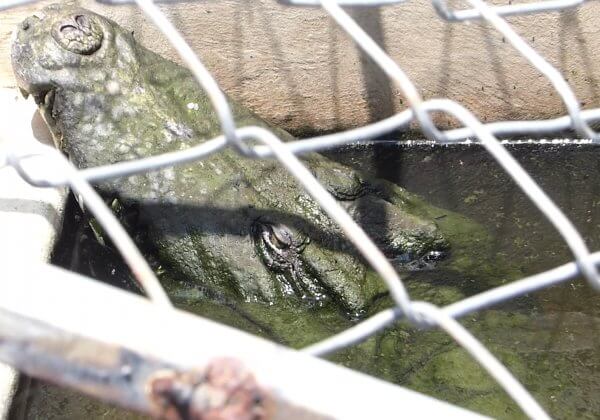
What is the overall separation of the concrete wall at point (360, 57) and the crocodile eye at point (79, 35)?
21 cm

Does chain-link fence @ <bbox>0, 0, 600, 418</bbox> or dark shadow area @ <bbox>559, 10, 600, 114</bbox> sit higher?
chain-link fence @ <bbox>0, 0, 600, 418</bbox>

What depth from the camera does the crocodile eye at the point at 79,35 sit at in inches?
103

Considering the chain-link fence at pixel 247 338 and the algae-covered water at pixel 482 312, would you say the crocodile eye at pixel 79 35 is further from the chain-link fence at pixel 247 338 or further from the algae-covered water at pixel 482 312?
the chain-link fence at pixel 247 338

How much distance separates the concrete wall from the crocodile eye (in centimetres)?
21

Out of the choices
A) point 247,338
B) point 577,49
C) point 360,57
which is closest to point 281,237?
point 360,57

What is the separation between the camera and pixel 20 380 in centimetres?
200

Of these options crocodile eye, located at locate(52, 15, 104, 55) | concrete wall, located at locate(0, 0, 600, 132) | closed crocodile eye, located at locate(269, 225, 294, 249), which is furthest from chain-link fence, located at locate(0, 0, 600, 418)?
concrete wall, located at locate(0, 0, 600, 132)

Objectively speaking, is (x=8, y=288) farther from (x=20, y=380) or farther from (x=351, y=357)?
(x=351, y=357)

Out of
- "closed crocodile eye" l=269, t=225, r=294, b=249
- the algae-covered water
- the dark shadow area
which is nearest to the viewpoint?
the algae-covered water

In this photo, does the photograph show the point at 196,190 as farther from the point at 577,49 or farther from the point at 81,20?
the point at 577,49

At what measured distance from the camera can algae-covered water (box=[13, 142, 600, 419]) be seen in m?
2.14

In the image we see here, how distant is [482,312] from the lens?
242 cm

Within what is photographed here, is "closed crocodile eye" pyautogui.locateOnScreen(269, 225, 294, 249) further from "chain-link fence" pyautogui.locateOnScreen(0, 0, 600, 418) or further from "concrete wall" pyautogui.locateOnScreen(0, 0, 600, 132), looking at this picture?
"chain-link fence" pyautogui.locateOnScreen(0, 0, 600, 418)

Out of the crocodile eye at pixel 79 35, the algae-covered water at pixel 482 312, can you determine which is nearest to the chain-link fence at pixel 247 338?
the algae-covered water at pixel 482 312
